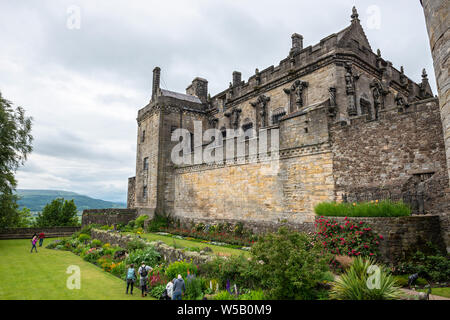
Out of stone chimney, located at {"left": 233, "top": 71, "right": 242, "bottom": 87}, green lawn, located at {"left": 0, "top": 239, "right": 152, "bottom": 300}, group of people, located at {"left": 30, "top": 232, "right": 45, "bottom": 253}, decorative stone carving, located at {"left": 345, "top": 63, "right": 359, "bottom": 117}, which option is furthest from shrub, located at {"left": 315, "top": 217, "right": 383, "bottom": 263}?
stone chimney, located at {"left": 233, "top": 71, "right": 242, "bottom": 87}

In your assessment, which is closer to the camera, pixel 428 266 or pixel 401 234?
pixel 428 266

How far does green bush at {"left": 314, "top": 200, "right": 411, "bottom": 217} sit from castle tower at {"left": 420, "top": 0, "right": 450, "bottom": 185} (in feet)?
16.7

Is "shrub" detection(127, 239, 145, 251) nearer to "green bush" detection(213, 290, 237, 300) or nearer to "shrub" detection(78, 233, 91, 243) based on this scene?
"green bush" detection(213, 290, 237, 300)

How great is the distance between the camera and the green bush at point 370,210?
9.57m

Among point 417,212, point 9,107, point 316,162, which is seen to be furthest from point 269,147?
point 9,107

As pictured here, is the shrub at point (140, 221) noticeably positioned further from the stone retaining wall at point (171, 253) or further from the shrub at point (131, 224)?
the stone retaining wall at point (171, 253)

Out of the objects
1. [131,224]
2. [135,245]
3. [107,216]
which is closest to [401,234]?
[135,245]

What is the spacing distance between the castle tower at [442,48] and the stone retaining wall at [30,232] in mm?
29521

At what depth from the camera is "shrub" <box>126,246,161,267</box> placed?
12275mm

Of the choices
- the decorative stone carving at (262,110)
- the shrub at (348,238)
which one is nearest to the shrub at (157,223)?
the decorative stone carving at (262,110)

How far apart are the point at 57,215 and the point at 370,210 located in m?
37.0

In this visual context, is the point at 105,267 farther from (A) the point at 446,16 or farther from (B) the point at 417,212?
(A) the point at 446,16

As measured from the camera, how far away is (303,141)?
1501cm

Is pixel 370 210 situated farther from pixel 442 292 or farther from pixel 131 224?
pixel 131 224
